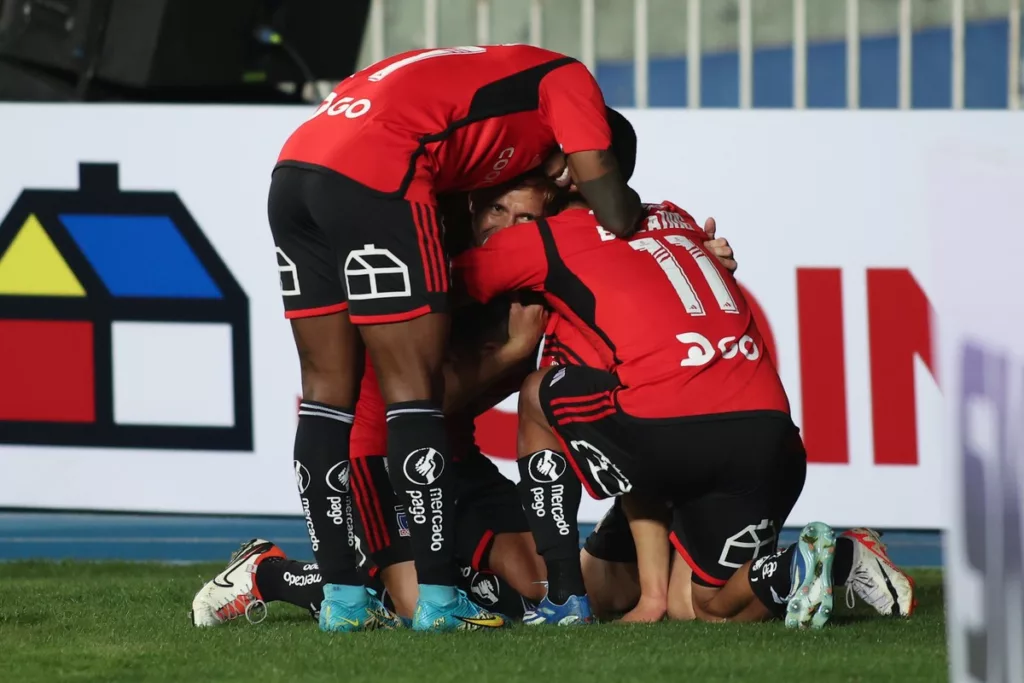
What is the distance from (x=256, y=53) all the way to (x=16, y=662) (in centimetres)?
433

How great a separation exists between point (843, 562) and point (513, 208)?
Answer: 1.07m

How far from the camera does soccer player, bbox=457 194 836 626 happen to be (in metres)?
3.06

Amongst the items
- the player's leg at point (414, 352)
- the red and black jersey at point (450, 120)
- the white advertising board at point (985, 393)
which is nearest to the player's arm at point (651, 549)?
the player's leg at point (414, 352)

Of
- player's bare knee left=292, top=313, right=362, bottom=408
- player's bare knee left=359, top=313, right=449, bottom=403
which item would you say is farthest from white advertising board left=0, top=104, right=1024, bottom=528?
player's bare knee left=359, top=313, right=449, bottom=403

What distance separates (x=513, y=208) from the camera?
3.42m

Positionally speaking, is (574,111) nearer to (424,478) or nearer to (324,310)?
(324,310)

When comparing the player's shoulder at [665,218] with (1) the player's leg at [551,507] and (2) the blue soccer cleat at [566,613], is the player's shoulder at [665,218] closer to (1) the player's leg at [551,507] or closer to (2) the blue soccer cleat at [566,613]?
(1) the player's leg at [551,507]

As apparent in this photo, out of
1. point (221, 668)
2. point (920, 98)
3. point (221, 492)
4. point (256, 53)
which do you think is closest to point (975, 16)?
point (920, 98)

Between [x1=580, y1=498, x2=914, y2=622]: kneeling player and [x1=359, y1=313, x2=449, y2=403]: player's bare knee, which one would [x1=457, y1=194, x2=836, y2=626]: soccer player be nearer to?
[x1=580, y1=498, x2=914, y2=622]: kneeling player

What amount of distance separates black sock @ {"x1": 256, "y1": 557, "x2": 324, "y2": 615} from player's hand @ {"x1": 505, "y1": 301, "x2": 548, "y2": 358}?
66 cm

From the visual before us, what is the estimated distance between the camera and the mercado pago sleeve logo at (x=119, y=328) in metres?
4.82

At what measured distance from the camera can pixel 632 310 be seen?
3.13 metres

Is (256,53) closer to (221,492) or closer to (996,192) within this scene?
(221,492)

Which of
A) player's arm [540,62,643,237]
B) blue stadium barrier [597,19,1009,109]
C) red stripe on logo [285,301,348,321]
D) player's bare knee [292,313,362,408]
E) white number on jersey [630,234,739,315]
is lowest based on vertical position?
player's bare knee [292,313,362,408]
